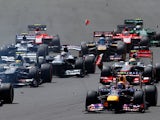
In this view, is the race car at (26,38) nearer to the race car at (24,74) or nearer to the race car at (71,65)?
the race car at (71,65)

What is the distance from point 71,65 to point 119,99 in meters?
13.5

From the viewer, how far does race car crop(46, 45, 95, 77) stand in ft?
133

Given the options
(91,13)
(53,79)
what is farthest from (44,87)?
(91,13)

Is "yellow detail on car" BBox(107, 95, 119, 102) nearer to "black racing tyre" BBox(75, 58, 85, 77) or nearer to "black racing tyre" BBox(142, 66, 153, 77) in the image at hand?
"black racing tyre" BBox(142, 66, 153, 77)

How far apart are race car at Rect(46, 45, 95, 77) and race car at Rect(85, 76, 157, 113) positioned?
10699 mm

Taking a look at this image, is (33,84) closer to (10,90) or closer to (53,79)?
(53,79)

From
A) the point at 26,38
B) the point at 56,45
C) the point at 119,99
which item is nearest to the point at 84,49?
the point at 56,45

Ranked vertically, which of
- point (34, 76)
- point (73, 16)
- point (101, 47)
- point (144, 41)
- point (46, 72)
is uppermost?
point (73, 16)

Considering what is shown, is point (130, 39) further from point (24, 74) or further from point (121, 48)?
point (24, 74)

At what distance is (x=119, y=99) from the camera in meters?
28.0

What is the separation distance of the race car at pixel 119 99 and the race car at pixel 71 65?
35.1 ft

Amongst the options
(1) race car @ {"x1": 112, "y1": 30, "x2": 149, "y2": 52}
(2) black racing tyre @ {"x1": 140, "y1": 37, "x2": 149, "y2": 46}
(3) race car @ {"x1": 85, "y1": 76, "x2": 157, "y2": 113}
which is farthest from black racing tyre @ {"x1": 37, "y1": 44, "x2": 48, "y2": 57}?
(3) race car @ {"x1": 85, "y1": 76, "x2": 157, "y2": 113}

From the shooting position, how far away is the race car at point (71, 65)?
133ft

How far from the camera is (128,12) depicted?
6738cm
